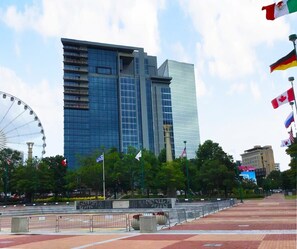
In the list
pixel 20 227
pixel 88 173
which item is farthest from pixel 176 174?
pixel 20 227

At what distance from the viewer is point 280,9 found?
47.6ft

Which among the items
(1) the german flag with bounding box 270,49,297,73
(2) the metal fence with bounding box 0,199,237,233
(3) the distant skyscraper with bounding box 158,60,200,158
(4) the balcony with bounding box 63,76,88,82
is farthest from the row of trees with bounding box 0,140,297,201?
(3) the distant skyscraper with bounding box 158,60,200,158

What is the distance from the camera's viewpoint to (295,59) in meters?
17.2

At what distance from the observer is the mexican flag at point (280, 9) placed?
13977mm

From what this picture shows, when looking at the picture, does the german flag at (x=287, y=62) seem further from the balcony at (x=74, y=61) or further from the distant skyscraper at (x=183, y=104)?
the distant skyscraper at (x=183, y=104)

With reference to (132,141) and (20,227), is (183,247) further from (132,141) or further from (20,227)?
(132,141)

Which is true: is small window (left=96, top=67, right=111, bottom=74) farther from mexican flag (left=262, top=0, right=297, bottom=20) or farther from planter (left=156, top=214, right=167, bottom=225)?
mexican flag (left=262, top=0, right=297, bottom=20)

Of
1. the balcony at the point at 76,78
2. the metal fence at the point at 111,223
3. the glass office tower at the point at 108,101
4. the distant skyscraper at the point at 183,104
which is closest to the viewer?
the metal fence at the point at 111,223

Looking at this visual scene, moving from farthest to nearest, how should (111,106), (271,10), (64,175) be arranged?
(111,106), (64,175), (271,10)

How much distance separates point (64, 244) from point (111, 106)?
130 metres

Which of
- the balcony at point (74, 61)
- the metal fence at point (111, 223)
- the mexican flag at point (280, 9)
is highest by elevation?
the balcony at point (74, 61)

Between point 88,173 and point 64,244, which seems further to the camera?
point 88,173

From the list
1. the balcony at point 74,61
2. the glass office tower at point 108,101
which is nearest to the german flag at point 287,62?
the glass office tower at point 108,101

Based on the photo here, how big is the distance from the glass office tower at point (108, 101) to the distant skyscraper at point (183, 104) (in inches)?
616
